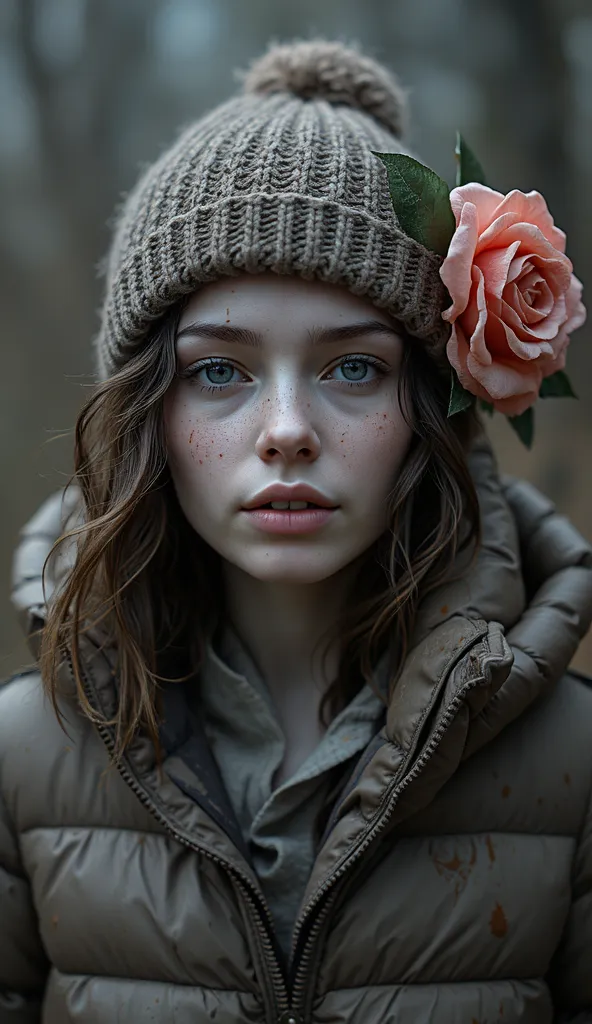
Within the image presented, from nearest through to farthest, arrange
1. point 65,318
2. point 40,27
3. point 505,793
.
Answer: point 505,793 < point 40,27 < point 65,318

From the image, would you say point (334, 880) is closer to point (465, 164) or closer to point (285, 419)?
point (285, 419)

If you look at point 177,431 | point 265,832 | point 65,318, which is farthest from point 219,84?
point 265,832

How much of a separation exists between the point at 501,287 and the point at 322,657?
1.80ft

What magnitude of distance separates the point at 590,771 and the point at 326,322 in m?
0.65

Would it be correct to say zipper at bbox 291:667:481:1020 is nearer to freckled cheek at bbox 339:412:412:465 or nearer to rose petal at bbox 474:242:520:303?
freckled cheek at bbox 339:412:412:465

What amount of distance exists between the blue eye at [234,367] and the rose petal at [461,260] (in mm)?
116

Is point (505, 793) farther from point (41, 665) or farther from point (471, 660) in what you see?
point (41, 665)

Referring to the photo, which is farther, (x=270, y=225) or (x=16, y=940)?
(x=16, y=940)

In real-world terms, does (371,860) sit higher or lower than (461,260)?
lower

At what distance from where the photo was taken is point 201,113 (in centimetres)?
293

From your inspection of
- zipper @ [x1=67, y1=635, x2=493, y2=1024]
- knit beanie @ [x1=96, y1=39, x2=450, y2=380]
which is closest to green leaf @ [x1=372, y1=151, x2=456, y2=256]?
knit beanie @ [x1=96, y1=39, x2=450, y2=380]

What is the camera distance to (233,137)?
122 cm

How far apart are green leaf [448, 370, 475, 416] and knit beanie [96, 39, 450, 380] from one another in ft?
0.16

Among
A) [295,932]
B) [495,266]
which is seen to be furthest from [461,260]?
[295,932]
